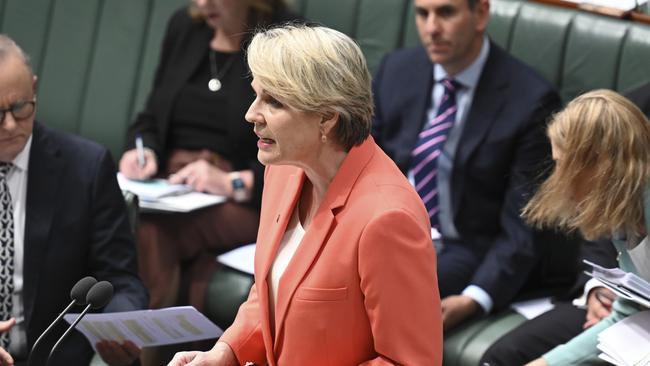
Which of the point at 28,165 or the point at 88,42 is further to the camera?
the point at 88,42

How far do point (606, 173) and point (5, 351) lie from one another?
1.50 meters

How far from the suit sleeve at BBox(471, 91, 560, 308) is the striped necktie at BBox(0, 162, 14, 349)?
141 centimetres

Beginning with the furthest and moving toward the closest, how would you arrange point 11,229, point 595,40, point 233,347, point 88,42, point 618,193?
point 88,42, point 595,40, point 11,229, point 618,193, point 233,347

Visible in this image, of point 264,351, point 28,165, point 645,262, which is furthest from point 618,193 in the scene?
point 28,165

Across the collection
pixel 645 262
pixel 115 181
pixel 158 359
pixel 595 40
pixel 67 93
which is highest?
pixel 595 40

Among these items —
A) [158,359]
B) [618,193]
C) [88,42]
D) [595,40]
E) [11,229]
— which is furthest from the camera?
[88,42]

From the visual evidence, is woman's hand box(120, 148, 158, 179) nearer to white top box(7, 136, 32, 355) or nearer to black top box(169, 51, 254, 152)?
black top box(169, 51, 254, 152)

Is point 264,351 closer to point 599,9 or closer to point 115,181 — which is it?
point 115,181

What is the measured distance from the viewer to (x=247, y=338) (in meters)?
2.38

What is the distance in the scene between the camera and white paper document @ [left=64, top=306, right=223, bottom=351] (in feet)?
8.04

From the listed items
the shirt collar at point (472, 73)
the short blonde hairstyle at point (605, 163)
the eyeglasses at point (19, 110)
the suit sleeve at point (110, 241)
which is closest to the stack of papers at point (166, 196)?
the suit sleeve at point (110, 241)

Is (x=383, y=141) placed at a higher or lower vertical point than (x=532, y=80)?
lower

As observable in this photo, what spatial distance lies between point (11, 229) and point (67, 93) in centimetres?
187

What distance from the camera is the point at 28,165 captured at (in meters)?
2.87
